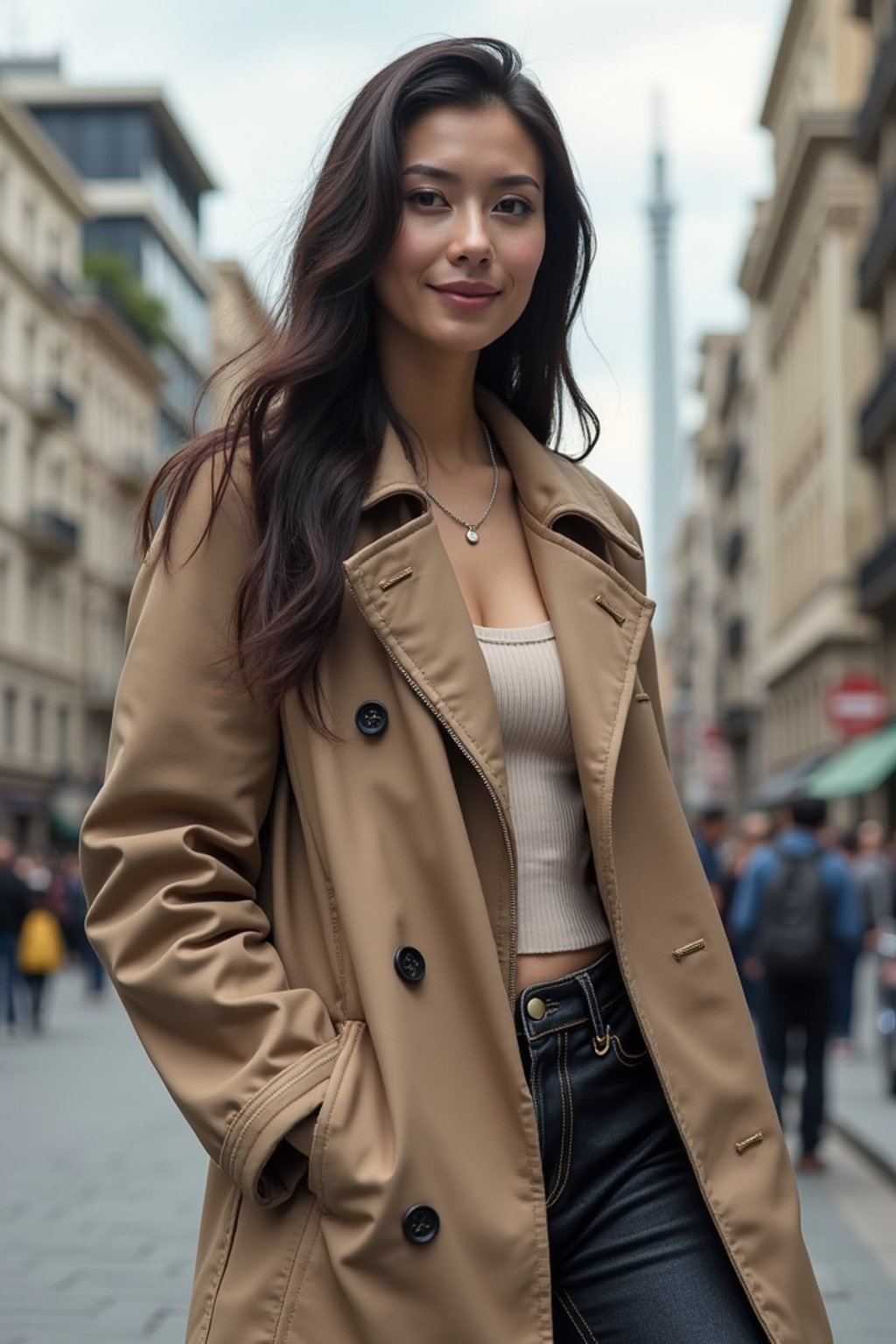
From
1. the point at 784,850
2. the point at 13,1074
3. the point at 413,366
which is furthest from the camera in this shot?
the point at 13,1074

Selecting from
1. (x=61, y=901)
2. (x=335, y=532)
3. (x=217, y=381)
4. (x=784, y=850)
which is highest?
(x=217, y=381)

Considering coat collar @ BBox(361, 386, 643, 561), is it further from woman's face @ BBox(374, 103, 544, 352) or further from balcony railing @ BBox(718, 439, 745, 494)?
balcony railing @ BBox(718, 439, 745, 494)

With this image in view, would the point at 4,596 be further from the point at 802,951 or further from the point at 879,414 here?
the point at 802,951

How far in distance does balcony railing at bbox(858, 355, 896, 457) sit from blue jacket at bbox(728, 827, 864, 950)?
85.6 feet

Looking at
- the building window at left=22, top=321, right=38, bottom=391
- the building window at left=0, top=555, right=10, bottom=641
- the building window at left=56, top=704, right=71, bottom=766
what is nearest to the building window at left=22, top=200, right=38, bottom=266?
→ the building window at left=22, top=321, right=38, bottom=391

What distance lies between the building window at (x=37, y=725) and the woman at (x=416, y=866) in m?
49.4

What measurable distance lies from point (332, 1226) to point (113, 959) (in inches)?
15.4

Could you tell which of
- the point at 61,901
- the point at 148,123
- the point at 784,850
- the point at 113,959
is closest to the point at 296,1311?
the point at 113,959

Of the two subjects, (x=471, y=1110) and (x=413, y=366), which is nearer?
(x=471, y=1110)

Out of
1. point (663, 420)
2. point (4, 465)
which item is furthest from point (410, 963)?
point (663, 420)

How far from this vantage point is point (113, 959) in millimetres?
2318

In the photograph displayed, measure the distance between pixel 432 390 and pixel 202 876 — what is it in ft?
2.54

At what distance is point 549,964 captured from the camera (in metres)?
2.43

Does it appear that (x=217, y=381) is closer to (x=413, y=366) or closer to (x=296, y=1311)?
(x=413, y=366)
